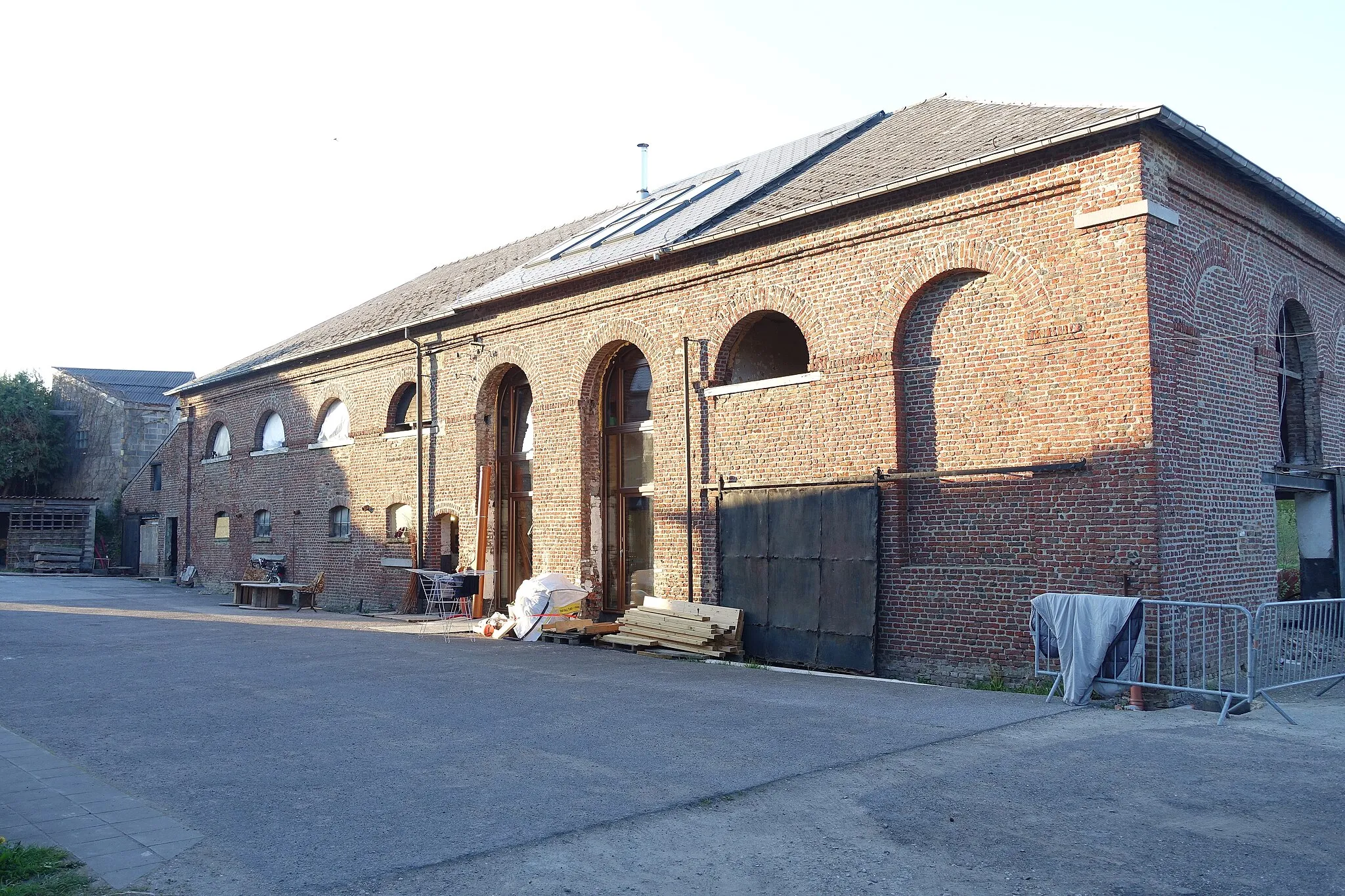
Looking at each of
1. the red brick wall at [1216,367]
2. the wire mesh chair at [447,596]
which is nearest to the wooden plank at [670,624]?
the wire mesh chair at [447,596]

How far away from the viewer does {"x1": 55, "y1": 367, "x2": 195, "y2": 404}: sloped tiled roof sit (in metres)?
43.6

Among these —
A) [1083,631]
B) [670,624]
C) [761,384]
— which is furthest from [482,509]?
[1083,631]

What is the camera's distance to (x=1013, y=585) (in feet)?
35.2

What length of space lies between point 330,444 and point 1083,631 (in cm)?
1664

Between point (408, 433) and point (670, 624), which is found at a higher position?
point (408, 433)

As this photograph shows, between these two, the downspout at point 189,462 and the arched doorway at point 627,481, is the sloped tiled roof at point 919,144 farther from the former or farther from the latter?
the downspout at point 189,462

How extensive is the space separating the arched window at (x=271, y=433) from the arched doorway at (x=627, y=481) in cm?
1101

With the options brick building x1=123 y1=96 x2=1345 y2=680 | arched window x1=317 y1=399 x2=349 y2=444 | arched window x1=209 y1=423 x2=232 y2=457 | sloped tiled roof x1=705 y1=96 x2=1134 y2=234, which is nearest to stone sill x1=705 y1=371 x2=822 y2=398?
brick building x1=123 y1=96 x2=1345 y2=680

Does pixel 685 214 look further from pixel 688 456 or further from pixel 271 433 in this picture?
pixel 271 433

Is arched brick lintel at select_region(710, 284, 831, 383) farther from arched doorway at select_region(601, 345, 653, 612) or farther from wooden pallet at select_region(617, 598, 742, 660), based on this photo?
wooden pallet at select_region(617, 598, 742, 660)

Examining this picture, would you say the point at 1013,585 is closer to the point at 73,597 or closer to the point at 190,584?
the point at 73,597

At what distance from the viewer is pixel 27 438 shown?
3988cm

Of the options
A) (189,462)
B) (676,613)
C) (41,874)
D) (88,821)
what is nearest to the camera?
(41,874)

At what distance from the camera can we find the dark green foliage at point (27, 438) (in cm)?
3956
